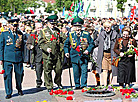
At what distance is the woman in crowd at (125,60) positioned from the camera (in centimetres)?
1041

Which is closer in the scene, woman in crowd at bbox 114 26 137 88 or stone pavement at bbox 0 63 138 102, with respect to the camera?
stone pavement at bbox 0 63 138 102

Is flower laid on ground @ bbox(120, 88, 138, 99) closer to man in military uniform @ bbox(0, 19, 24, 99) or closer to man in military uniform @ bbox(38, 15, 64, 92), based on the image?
man in military uniform @ bbox(38, 15, 64, 92)

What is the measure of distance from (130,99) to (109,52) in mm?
2439

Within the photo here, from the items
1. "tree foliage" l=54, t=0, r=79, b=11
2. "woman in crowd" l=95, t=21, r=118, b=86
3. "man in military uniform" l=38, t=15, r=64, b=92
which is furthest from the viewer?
"tree foliage" l=54, t=0, r=79, b=11

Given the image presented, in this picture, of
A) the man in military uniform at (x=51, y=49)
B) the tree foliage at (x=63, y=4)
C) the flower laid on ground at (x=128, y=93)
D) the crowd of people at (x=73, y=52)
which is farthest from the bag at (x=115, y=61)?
the tree foliage at (x=63, y=4)

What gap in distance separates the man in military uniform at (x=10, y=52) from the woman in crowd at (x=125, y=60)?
2299mm

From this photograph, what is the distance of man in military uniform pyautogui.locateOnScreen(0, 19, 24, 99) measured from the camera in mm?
10141

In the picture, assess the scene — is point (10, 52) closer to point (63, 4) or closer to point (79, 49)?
point (79, 49)

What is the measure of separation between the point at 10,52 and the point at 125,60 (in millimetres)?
2699

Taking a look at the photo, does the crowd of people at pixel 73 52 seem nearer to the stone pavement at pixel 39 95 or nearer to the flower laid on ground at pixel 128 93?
the stone pavement at pixel 39 95

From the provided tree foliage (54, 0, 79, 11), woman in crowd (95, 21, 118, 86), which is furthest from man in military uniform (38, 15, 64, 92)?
tree foliage (54, 0, 79, 11)

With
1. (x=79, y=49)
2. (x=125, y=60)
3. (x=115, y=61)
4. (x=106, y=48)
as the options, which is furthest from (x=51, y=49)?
(x=125, y=60)

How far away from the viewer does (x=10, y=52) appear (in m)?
10.2

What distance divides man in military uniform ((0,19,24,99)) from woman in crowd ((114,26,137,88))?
2299 mm
